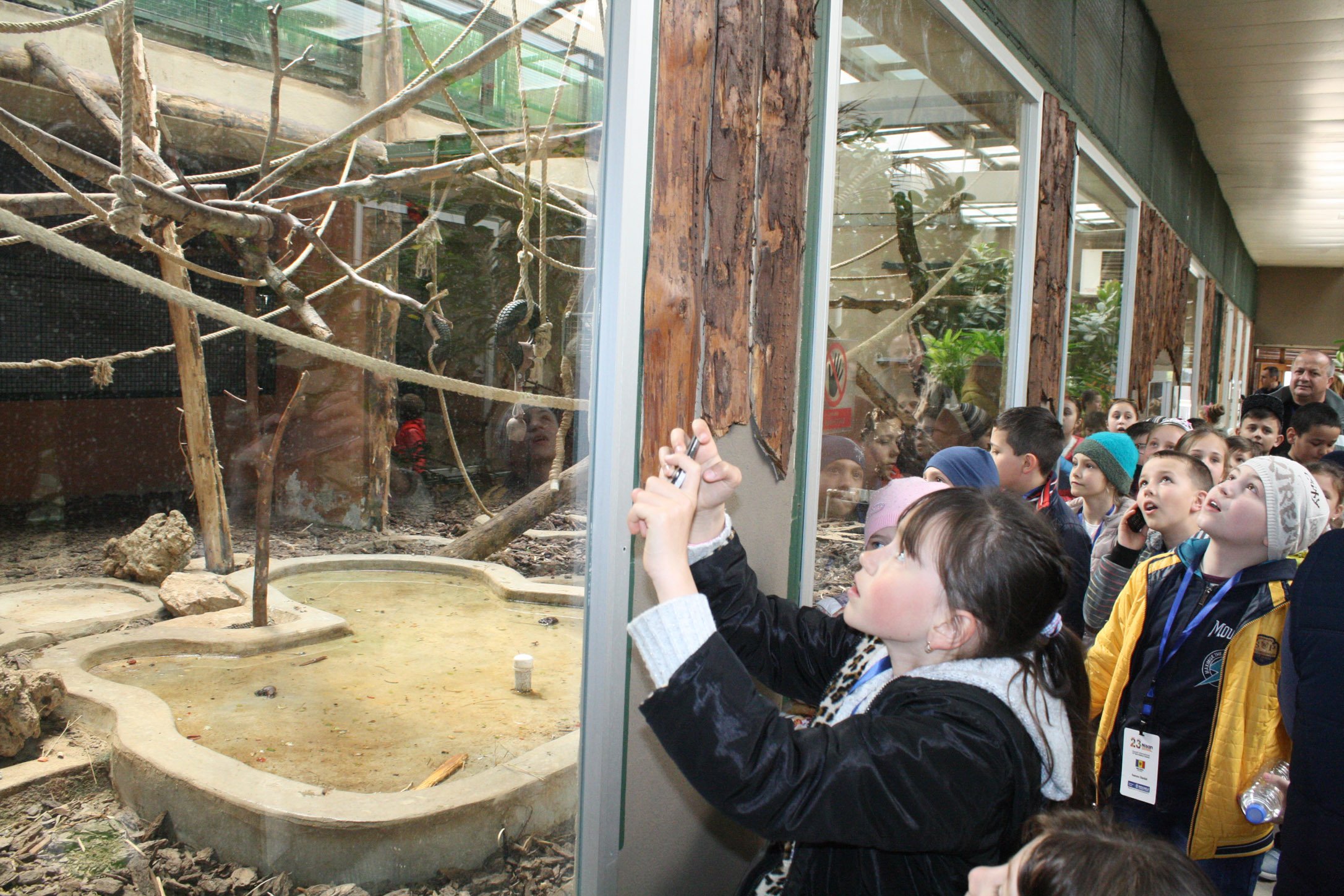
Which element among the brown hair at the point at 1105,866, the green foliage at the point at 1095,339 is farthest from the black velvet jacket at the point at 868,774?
the green foliage at the point at 1095,339

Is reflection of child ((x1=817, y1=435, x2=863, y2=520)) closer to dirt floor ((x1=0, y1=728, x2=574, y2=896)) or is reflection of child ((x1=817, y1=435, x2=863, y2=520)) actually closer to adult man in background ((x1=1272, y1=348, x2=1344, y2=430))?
dirt floor ((x1=0, y1=728, x2=574, y2=896))

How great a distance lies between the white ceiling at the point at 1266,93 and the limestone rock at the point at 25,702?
6.82 meters

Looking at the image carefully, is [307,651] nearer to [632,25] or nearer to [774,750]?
[774,750]

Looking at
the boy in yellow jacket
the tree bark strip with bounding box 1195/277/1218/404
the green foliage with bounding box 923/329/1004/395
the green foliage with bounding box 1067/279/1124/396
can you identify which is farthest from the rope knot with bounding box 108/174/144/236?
the tree bark strip with bounding box 1195/277/1218/404

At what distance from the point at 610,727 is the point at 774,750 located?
0.66 m

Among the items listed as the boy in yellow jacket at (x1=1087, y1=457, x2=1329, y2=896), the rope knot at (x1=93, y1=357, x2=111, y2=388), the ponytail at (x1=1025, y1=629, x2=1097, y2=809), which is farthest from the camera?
the boy in yellow jacket at (x1=1087, y1=457, x2=1329, y2=896)

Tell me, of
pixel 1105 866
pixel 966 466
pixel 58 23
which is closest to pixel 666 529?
pixel 1105 866

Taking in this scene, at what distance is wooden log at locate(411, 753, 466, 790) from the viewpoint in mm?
1547

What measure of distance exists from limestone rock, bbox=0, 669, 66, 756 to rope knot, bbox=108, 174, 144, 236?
17.6 inches

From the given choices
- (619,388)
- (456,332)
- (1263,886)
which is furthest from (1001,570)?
(1263,886)

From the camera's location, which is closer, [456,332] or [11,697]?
[11,697]

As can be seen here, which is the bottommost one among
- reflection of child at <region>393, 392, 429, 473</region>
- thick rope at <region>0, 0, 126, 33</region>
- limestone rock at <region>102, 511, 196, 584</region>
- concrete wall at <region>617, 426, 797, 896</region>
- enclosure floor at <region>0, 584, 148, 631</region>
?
concrete wall at <region>617, 426, 797, 896</region>

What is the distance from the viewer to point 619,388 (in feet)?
5.09

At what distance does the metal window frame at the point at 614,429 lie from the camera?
153 cm
